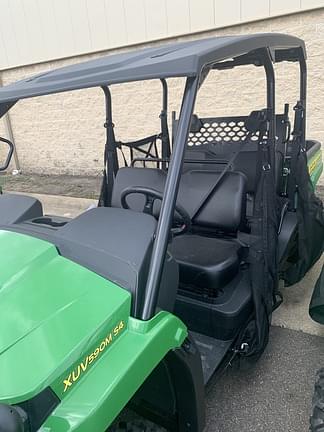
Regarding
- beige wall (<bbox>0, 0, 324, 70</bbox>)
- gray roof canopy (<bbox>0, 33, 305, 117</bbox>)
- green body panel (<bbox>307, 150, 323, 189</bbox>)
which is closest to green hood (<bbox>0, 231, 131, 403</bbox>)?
gray roof canopy (<bbox>0, 33, 305, 117</bbox>)

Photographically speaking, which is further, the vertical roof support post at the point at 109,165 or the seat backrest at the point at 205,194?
the vertical roof support post at the point at 109,165

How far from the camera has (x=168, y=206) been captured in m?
1.11

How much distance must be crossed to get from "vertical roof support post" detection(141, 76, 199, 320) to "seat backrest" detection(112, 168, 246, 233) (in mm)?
857

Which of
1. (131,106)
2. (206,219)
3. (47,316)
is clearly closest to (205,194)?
(206,219)

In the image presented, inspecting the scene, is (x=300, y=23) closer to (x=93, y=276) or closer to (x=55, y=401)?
(x=93, y=276)

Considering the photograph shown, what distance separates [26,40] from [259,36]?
19.8 feet

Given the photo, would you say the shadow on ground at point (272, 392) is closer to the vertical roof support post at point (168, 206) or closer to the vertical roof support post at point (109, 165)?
the vertical roof support post at point (168, 206)

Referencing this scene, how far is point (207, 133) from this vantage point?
2.56 m

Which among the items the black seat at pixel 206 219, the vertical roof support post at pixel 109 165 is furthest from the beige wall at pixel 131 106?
the black seat at pixel 206 219

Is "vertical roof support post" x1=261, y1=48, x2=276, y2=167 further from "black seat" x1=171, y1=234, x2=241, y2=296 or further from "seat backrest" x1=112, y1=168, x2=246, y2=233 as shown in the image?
"black seat" x1=171, y1=234, x2=241, y2=296

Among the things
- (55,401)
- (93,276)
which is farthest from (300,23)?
(55,401)

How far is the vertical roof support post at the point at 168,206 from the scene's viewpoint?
109cm

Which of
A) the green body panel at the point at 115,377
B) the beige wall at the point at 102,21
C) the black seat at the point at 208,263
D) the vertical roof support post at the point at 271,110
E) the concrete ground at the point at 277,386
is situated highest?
the beige wall at the point at 102,21

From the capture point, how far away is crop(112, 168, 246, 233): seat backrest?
2002mm
